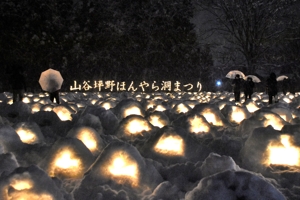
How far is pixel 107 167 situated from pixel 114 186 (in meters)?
0.19

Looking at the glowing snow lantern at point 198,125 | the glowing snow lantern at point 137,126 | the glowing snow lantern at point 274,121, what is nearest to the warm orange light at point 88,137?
the glowing snow lantern at point 137,126

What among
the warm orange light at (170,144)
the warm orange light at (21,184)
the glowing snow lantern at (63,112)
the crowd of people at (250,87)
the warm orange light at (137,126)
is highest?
the warm orange light at (21,184)

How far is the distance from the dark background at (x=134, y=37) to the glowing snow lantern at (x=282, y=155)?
93.5 feet

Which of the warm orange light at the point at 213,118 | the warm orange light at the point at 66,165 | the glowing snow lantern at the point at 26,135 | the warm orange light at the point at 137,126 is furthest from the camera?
the warm orange light at the point at 213,118

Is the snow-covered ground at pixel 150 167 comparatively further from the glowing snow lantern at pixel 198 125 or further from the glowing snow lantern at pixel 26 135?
the glowing snow lantern at pixel 198 125

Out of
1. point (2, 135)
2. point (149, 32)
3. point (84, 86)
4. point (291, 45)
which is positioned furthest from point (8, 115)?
point (291, 45)

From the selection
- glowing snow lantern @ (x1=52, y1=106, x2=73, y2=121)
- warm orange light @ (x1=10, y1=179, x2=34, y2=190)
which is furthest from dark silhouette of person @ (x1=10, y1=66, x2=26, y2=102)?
warm orange light @ (x1=10, y1=179, x2=34, y2=190)

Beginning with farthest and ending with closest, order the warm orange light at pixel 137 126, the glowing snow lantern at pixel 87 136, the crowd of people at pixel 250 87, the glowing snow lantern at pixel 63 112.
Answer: the crowd of people at pixel 250 87
the glowing snow lantern at pixel 63 112
the warm orange light at pixel 137 126
the glowing snow lantern at pixel 87 136

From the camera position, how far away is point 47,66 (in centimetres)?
3250

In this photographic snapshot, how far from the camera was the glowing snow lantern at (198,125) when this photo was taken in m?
6.20

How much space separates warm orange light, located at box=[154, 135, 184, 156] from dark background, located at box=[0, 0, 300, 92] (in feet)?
91.4

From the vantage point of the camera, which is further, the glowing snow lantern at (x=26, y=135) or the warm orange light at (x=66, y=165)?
the glowing snow lantern at (x=26, y=135)

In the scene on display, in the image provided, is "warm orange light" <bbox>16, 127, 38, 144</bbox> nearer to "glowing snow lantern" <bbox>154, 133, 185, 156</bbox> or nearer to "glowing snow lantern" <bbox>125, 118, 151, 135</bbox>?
"glowing snow lantern" <bbox>125, 118, 151, 135</bbox>

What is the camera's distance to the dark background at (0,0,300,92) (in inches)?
1305
